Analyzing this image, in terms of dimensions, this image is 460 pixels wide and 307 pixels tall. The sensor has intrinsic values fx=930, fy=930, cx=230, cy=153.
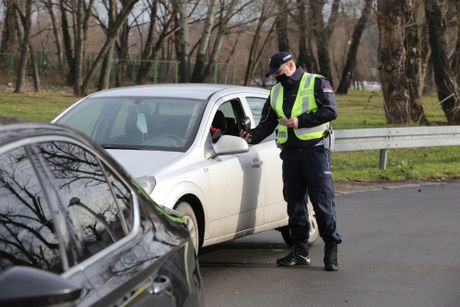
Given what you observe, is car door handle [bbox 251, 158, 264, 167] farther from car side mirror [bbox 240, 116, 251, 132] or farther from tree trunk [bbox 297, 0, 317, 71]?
tree trunk [bbox 297, 0, 317, 71]

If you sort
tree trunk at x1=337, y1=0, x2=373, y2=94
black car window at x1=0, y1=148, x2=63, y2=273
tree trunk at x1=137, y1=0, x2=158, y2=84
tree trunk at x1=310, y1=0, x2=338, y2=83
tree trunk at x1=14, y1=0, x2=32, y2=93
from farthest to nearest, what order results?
tree trunk at x1=337, y1=0, x2=373, y2=94
tree trunk at x1=137, y1=0, x2=158, y2=84
tree trunk at x1=310, y1=0, x2=338, y2=83
tree trunk at x1=14, y1=0, x2=32, y2=93
black car window at x1=0, y1=148, x2=63, y2=273

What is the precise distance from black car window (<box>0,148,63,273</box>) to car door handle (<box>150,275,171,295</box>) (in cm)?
51

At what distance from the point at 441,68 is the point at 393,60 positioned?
4390 millimetres

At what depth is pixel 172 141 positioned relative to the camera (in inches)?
310

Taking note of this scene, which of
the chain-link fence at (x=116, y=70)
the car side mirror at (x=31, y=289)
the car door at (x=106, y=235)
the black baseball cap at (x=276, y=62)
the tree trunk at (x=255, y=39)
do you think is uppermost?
the black baseball cap at (x=276, y=62)

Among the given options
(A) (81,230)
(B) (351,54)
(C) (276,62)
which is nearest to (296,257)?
(C) (276,62)

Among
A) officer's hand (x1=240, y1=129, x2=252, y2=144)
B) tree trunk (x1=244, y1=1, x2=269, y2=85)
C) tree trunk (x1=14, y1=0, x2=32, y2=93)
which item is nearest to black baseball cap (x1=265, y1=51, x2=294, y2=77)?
officer's hand (x1=240, y1=129, x2=252, y2=144)

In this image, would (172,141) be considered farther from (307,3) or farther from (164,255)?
(307,3)

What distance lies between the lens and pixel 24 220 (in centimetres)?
296

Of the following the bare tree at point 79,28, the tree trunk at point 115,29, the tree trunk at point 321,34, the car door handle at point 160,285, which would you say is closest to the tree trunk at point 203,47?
the tree trunk at point 115,29

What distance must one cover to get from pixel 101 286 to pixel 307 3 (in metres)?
45.9

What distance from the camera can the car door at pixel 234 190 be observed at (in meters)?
7.77

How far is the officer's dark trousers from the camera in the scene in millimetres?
8031

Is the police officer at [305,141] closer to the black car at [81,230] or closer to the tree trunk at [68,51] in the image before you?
the black car at [81,230]
